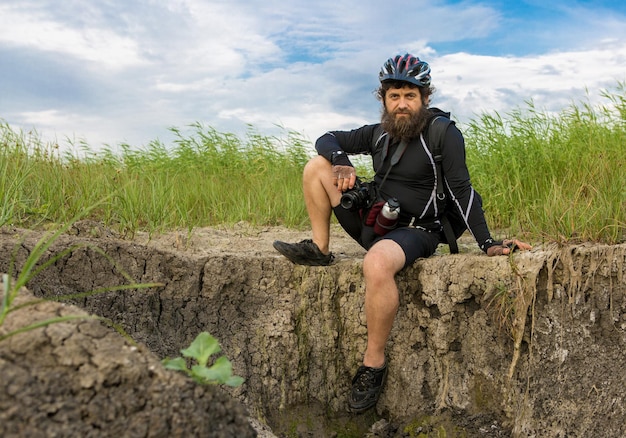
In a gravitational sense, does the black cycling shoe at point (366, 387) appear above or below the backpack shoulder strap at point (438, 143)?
below

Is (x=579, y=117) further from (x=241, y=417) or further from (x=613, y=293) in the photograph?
(x=241, y=417)

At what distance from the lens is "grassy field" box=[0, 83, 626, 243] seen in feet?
14.0

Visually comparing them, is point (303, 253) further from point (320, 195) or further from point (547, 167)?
point (547, 167)

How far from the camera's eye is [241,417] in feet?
7.03

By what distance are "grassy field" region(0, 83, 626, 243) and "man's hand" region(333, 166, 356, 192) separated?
3.83 feet

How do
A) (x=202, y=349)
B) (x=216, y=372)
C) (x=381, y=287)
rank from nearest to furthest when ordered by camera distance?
(x=216, y=372)
(x=202, y=349)
(x=381, y=287)

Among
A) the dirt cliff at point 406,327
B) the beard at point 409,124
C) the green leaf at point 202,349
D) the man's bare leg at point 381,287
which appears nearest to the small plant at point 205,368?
the green leaf at point 202,349

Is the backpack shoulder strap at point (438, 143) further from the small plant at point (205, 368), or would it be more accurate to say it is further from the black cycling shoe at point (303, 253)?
the small plant at point (205, 368)

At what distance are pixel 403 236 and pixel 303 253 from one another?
2.11ft

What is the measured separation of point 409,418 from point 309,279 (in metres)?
1.06

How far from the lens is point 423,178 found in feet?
12.9

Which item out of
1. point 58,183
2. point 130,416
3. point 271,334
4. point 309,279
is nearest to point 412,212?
point 309,279

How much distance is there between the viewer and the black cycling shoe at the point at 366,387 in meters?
3.86

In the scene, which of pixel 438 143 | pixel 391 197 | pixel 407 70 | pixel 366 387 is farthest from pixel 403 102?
pixel 366 387
